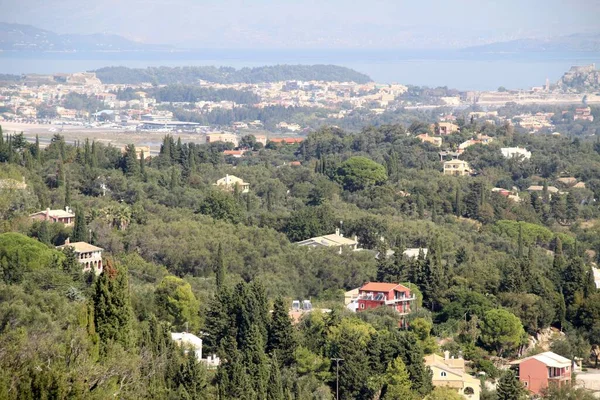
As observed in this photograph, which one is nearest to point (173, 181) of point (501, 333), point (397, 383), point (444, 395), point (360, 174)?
point (360, 174)

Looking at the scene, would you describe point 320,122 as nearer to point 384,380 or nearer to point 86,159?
point 86,159

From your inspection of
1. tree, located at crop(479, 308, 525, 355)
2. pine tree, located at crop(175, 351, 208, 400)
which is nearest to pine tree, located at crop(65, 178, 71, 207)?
tree, located at crop(479, 308, 525, 355)

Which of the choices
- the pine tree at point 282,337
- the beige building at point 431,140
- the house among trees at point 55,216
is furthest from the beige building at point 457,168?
the pine tree at point 282,337

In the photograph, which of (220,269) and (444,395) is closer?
(444,395)

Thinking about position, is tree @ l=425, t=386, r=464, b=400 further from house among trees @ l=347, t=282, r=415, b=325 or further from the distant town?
the distant town

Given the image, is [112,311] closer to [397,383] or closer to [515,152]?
[397,383]

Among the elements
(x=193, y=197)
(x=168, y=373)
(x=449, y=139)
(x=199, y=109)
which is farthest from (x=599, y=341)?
(x=199, y=109)
